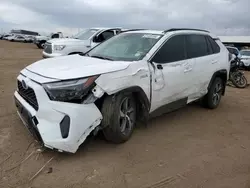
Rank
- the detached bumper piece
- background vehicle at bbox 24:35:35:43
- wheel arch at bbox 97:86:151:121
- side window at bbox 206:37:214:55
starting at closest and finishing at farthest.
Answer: the detached bumper piece → wheel arch at bbox 97:86:151:121 → side window at bbox 206:37:214:55 → background vehicle at bbox 24:35:35:43

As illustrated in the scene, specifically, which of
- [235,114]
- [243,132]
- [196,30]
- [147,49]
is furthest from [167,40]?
[235,114]

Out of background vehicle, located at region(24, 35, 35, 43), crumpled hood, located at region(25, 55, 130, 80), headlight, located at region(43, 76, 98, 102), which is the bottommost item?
background vehicle, located at region(24, 35, 35, 43)

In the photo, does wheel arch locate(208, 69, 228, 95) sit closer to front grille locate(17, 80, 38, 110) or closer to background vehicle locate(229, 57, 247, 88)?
front grille locate(17, 80, 38, 110)

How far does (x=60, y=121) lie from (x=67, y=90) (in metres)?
0.38

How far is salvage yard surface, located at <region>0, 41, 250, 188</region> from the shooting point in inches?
129

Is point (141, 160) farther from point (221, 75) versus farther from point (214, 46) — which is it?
point (214, 46)

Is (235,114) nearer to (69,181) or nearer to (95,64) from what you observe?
(95,64)

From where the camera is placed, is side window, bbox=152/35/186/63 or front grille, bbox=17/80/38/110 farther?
side window, bbox=152/35/186/63

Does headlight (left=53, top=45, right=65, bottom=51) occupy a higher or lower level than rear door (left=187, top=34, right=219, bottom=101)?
lower

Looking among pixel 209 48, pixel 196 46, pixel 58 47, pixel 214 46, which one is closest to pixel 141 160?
pixel 196 46

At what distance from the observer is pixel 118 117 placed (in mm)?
3932

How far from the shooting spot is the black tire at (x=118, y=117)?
12.6 ft

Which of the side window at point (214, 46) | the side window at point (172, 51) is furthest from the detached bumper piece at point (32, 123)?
the side window at point (214, 46)

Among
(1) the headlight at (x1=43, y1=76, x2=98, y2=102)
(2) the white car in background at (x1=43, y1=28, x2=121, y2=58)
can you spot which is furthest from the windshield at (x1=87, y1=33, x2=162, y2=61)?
(2) the white car in background at (x1=43, y1=28, x2=121, y2=58)
